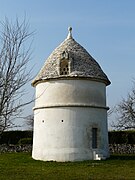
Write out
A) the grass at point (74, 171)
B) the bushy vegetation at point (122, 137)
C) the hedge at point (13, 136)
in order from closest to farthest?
the grass at point (74, 171), the bushy vegetation at point (122, 137), the hedge at point (13, 136)

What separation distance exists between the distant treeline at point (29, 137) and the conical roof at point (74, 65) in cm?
937

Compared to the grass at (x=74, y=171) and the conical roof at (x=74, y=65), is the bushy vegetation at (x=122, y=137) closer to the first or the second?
the conical roof at (x=74, y=65)

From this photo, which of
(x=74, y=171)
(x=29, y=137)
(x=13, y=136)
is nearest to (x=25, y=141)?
(x=29, y=137)

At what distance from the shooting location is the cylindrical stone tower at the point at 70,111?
21.1m

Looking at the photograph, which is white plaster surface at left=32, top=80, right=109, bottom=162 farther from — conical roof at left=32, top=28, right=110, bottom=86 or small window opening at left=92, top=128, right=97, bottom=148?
conical roof at left=32, top=28, right=110, bottom=86

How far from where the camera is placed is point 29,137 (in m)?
35.5

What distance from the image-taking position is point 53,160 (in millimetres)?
20984

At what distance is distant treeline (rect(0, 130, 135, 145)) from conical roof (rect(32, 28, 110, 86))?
937 centimetres

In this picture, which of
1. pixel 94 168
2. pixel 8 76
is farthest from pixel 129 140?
pixel 8 76

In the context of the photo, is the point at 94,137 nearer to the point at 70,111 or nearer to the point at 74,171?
the point at 70,111

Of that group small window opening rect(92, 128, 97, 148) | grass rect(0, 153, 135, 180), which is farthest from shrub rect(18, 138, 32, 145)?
grass rect(0, 153, 135, 180)

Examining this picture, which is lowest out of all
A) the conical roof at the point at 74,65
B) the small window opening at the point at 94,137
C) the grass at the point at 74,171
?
the grass at the point at 74,171

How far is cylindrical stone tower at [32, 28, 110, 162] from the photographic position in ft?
69.4

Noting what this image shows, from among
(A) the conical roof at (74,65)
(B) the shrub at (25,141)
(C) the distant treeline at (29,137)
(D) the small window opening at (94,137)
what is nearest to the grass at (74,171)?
(D) the small window opening at (94,137)
